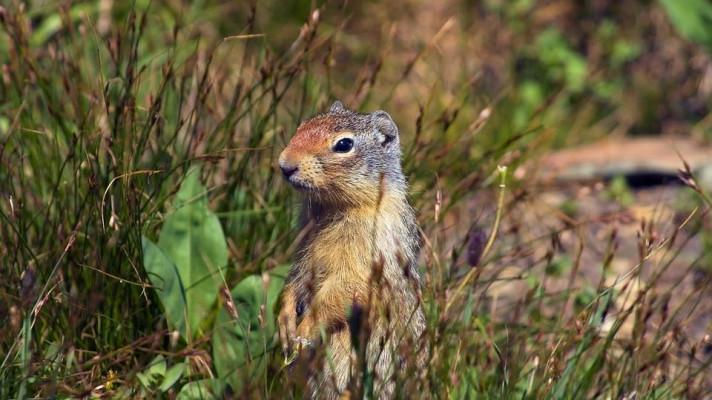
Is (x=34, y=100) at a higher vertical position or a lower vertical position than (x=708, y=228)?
higher

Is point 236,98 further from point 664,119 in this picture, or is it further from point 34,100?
point 664,119

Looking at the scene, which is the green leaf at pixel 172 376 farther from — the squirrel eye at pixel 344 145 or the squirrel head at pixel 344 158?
the squirrel eye at pixel 344 145

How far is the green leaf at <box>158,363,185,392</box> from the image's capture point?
359 cm

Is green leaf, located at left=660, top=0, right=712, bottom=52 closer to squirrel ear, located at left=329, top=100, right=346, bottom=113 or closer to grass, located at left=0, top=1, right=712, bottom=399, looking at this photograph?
grass, located at left=0, top=1, right=712, bottom=399

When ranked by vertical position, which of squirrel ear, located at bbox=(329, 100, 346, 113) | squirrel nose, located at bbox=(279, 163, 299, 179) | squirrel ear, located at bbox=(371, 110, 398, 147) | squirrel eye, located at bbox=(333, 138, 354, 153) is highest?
squirrel ear, located at bbox=(329, 100, 346, 113)

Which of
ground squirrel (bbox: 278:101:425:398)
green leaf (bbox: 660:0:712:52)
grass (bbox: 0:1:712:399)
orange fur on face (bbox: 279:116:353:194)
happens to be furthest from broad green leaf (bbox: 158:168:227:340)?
green leaf (bbox: 660:0:712:52)

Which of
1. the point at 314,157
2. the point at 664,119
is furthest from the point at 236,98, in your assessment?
the point at 664,119

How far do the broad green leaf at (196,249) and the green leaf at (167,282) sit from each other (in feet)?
0.47

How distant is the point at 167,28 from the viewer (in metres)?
6.74

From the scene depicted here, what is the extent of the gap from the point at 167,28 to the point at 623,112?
10.7 feet

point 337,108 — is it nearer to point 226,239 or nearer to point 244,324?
point 226,239

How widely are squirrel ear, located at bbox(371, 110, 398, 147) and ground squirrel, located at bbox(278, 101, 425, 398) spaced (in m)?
0.05

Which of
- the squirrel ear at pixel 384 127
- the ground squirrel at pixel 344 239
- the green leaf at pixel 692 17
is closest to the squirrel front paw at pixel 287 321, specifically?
the ground squirrel at pixel 344 239

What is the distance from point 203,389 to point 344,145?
0.96 metres
